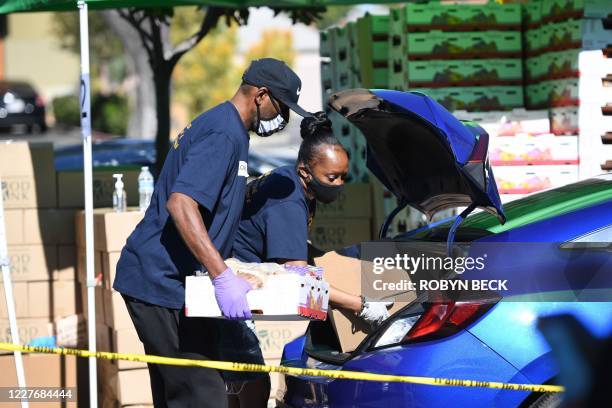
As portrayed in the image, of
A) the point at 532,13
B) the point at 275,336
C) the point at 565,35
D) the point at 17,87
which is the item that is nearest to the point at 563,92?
the point at 565,35

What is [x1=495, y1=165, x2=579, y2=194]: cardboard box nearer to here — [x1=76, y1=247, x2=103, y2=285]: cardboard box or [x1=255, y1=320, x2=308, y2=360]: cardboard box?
[x1=255, y1=320, x2=308, y2=360]: cardboard box

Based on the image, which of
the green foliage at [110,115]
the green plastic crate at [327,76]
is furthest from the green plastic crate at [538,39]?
the green foliage at [110,115]

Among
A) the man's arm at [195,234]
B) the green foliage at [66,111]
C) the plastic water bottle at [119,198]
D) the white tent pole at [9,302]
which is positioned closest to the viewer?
the man's arm at [195,234]

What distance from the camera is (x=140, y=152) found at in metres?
9.89

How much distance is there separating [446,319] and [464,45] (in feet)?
12.3

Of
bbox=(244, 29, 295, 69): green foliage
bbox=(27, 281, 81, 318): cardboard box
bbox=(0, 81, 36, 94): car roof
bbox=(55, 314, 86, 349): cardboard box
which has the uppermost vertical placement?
bbox=(244, 29, 295, 69): green foliage

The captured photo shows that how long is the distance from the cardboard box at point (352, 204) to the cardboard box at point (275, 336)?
111 centimetres

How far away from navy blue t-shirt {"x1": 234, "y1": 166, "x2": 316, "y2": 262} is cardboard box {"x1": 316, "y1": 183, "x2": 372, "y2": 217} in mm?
2724

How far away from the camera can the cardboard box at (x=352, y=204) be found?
791cm

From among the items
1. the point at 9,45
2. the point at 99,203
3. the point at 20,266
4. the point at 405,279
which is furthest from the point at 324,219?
the point at 9,45

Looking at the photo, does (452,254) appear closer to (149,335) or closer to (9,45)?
(149,335)

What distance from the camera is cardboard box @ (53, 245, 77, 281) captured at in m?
7.74

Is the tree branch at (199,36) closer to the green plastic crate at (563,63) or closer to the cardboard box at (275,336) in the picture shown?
the green plastic crate at (563,63)

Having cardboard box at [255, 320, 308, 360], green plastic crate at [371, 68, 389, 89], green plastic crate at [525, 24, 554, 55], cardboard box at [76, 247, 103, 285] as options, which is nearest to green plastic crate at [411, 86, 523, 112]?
green plastic crate at [525, 24, 554, 55]
